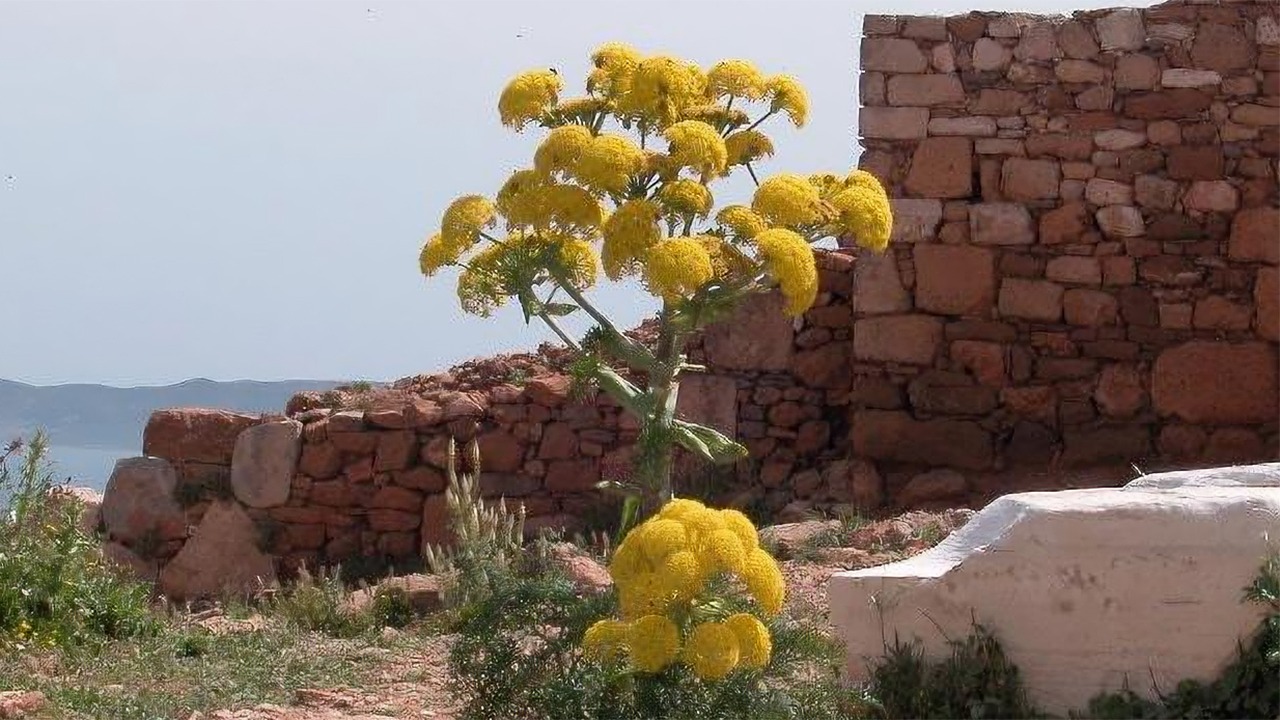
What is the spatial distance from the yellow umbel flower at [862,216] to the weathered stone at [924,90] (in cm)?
484

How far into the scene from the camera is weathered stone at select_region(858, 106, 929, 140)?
12.9m

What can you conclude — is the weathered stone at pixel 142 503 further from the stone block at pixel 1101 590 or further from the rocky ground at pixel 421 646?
the stone block at pixel 1101 590

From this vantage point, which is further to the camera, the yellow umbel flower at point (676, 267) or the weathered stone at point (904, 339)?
the weathered stone at point (904, 339)

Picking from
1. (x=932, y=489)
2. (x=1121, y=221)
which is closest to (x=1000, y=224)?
(x=1121, y=221)

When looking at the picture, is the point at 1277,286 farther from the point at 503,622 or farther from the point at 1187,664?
the point at 503,622

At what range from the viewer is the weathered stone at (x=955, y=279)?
1280 cm

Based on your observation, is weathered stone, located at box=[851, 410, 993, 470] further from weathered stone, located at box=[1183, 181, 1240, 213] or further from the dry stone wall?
weathered stone, located at box=[1183, 181, 1240, 213]

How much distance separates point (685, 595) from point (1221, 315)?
7165mm

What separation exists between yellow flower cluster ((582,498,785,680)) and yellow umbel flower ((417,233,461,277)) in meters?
1.98

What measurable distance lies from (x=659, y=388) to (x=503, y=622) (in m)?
A: 1.50

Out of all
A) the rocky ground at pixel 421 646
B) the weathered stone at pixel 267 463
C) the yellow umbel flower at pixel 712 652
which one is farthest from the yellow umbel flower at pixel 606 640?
the weathered stone at pixel 267 463

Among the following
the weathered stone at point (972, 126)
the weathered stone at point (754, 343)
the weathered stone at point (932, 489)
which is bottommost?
the weathered stone at point (932, 489)

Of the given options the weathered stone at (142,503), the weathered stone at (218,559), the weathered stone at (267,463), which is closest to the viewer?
the weathered stone at (218,559)

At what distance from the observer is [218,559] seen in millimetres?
13031
